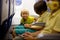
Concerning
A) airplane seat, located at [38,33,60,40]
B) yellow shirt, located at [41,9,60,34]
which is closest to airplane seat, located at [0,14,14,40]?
yellow shirt, located at [41,9,60,34]

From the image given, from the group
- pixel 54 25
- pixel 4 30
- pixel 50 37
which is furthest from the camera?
pixel 4 30

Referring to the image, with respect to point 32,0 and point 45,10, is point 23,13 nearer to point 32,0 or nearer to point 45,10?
point 45,10

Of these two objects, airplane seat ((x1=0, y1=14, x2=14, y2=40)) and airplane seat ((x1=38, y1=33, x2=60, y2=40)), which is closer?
airplane seat ((x1=38, y1=33, x2=60, y2=40))

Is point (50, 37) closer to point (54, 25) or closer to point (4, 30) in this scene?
point (54, 25)

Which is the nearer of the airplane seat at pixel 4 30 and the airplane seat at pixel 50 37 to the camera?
the airplane seat at pixel 50 37

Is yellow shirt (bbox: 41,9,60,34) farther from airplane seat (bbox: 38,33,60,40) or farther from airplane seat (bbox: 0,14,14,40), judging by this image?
airplane seat (bbox: 0,14,14,40)

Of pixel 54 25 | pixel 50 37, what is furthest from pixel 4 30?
pixel 50 37

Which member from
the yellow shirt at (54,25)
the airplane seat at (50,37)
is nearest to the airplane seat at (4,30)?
the yellow shirt at (54,25)

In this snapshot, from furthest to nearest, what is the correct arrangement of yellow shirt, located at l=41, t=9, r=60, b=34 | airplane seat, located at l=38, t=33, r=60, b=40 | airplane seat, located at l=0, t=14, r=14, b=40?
airplane seat, located at l=0, t=14, r=14, b=40 < yellow shirt, located at l=41, t=9, r=60, b=34 < airplane seat, located at l=38, t=33, r=60, b=40

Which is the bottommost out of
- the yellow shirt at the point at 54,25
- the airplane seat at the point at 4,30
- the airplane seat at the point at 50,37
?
the airplane seat at the point at 4,30

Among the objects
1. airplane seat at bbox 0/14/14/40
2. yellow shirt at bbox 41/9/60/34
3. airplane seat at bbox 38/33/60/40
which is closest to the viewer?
airplane seat at bbox 38/33/60/40

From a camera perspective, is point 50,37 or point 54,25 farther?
Answer: point 54,25

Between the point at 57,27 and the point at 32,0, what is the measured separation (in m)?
3.18

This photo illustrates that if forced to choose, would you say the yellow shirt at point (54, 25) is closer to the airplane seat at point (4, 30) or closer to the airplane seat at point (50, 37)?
the airplane seat at point (50, 37)
